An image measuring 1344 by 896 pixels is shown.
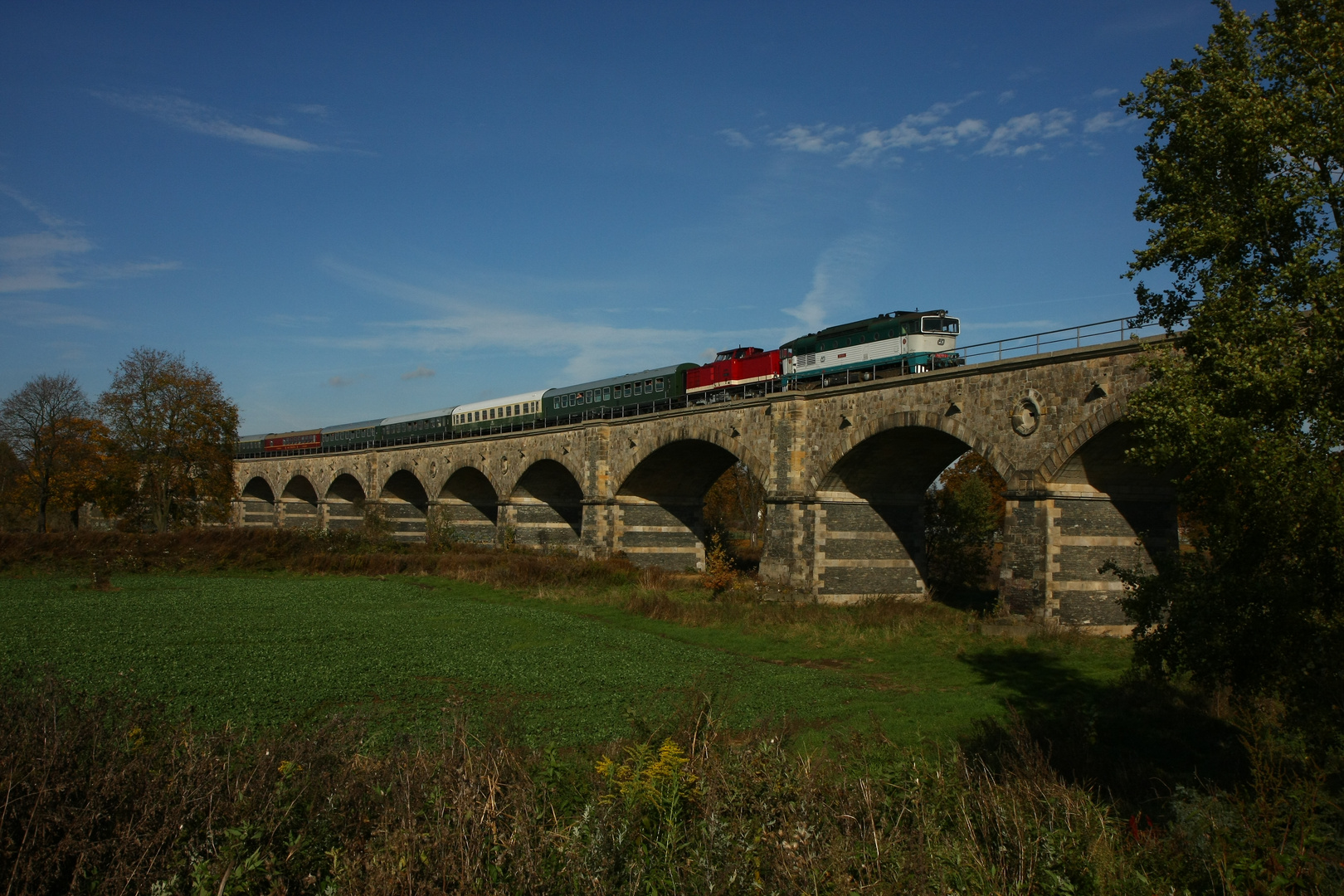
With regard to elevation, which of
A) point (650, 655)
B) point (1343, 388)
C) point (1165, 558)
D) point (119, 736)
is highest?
point (1343, 388)

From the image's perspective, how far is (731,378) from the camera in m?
32.1

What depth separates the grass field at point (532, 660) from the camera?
1251 cm

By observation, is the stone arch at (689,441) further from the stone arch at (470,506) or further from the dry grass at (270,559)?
the stone arch at (470,506)

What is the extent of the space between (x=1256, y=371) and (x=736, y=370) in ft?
80.2

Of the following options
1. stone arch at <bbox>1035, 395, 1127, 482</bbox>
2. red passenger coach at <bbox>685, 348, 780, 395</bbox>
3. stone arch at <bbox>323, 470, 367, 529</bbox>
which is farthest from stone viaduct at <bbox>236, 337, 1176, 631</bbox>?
stone arch at <bbox>323, 470, 367, 529</bbox>

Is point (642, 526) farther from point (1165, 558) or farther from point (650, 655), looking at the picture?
point (1165, 558)

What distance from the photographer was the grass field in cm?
1251

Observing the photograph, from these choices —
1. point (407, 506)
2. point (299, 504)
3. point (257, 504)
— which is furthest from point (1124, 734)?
point (257, 504)

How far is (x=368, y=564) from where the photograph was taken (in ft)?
117

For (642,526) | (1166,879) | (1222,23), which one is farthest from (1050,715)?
(642,526)

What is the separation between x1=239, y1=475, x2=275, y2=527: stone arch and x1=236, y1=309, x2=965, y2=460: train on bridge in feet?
84.3

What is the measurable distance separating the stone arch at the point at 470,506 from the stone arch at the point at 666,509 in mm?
15714

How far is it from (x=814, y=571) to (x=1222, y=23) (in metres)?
18.5

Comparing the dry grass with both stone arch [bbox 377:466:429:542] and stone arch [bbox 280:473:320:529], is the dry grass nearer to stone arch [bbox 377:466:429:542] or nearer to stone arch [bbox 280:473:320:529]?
stone arch [bbox 377:466:429:542]
